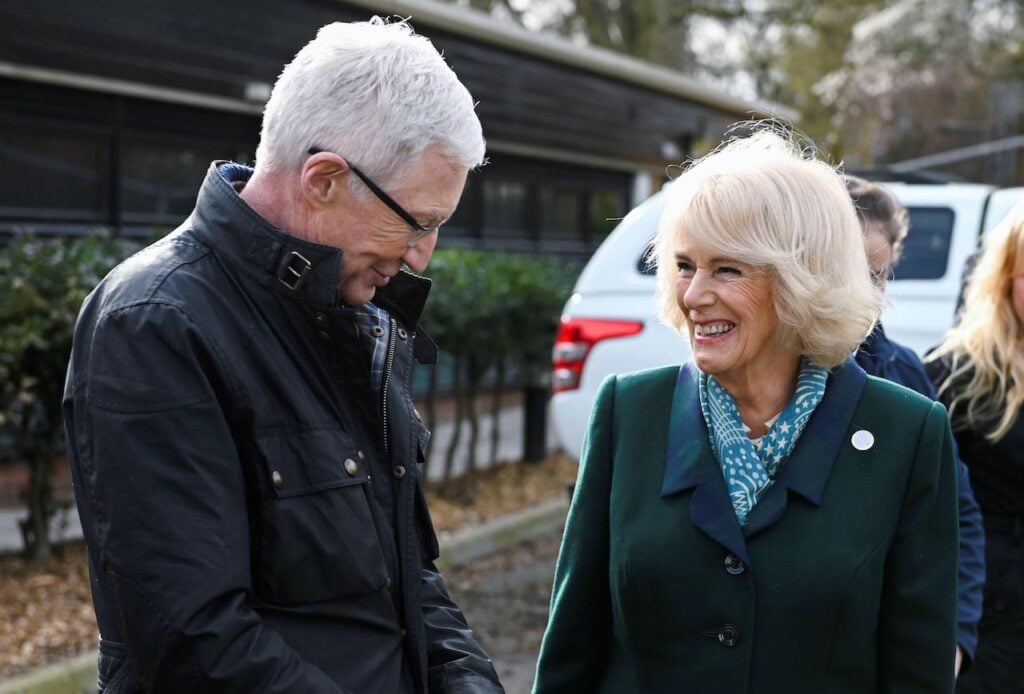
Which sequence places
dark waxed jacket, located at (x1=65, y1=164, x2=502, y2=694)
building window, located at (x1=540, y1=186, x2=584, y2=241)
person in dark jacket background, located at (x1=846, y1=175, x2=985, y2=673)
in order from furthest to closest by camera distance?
building window, located at (x1=540, y1=186, x2=584, y2=241)
person in dark jacket background, located at (x1=846, y1=175, x2=985, y2=673)
dark waxed jacket, located at (x1=65, y1=164, x2=502, y2=694)

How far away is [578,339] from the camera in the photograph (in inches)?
275

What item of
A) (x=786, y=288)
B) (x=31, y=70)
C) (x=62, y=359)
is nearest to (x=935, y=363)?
(x=786, y=288)

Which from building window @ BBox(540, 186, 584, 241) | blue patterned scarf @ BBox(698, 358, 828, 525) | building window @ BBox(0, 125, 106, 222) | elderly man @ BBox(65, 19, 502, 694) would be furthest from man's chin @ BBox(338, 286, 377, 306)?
building window @ BBox(540, 186, 584, 241)

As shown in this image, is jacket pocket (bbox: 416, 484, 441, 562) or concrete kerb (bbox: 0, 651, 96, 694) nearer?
jacket pocket (bbox: 416, 484, 441, 562)

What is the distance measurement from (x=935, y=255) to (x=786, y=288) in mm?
4760

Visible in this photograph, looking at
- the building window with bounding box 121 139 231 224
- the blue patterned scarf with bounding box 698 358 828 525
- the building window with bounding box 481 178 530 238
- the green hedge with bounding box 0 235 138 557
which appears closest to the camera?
the blue patterned scarf with bounding box 698 358 828 525

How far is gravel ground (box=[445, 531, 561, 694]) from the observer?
5.65 m

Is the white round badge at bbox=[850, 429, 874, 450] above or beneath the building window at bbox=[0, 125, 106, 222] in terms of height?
beneath

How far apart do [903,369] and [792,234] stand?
0.99 m

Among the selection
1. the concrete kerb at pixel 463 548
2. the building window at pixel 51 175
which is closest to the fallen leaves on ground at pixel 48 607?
the concrete kerb at pixel 463 548

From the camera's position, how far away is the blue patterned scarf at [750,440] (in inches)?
92.8

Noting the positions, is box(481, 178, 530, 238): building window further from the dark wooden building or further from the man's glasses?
the man's glasses

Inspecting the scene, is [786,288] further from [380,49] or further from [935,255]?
[935,255]

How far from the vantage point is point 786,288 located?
2371 millimetres
